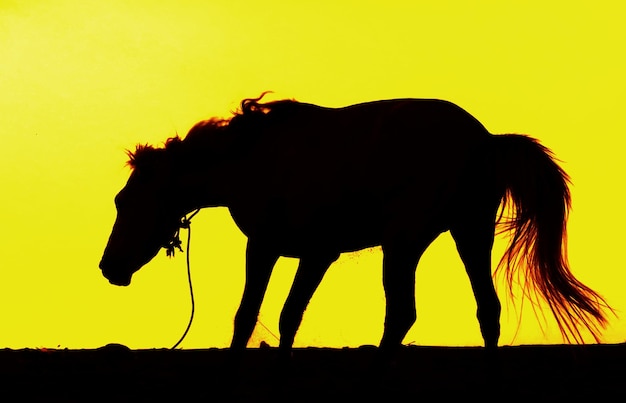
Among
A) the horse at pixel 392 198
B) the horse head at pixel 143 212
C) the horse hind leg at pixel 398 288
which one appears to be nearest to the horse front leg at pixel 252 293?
the horse at pixel 392 198

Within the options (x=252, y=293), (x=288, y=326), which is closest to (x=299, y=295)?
(x=288, y=326)

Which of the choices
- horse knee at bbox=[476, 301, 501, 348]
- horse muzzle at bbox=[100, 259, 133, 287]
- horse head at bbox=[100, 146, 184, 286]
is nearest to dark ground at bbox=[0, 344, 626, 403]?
horse knee at bbox=[476, 301, 501, 348]

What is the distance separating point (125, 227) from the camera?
7.57 m

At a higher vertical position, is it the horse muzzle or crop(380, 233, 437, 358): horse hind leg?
the horse muzzle

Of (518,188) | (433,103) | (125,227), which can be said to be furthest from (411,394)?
(125,227)

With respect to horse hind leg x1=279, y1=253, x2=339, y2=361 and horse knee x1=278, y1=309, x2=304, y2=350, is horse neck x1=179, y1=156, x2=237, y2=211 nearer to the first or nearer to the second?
horse hind leg x1=279, y1=253, x2=339, y2=361

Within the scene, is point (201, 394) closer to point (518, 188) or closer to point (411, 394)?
point (411, 394)

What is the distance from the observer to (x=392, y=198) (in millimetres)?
5824

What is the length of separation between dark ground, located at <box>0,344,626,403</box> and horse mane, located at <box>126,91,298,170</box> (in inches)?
68.0

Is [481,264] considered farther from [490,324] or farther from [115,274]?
[115,274]

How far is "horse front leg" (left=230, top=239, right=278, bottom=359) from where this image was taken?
6.50 meters

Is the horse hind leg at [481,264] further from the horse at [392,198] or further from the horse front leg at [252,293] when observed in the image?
the horse front leg at [252,293]

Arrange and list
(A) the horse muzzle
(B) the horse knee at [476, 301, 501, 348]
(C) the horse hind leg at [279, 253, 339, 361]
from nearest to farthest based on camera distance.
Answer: (B) the horse knee at [476, 301, 501, 348]
(C) the horse hind leg at [279, 253, 339, 361]
(A) the horse muzzle

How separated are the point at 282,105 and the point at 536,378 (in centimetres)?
280
